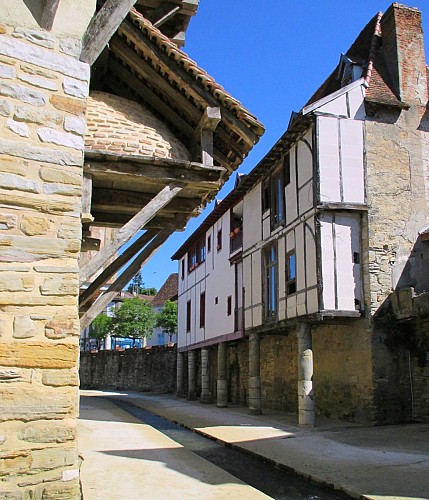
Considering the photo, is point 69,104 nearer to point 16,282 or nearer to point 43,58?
point 43,58

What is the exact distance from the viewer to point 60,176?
13.0ft

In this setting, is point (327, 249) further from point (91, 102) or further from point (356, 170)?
point (91, 102)

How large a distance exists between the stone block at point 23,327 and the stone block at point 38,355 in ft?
0.17

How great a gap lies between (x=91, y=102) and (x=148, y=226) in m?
1.95

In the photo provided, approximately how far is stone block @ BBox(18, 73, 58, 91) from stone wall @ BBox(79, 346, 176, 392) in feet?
87.3

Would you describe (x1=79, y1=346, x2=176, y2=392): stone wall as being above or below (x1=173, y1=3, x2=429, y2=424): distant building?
below

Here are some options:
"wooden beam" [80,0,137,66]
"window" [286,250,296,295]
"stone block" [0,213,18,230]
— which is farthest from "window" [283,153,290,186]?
"stone block" [0,213,18,230]

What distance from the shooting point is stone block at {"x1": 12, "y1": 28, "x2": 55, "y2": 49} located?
4.02 m

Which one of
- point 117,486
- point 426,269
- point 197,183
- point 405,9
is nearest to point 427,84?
point 405,9

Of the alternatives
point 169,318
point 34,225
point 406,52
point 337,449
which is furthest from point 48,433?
point 169,318

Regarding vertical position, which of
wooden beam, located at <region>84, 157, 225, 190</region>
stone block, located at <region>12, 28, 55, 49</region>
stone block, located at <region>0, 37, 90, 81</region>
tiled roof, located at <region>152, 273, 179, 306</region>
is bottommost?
wooden beam, located at <region>84, 157, 225, 190</region>

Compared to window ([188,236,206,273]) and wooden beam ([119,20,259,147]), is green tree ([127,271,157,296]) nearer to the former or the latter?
window ([188,236,206,273])

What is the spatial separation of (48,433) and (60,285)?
0.95 meters

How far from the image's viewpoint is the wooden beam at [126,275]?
7113 mm
